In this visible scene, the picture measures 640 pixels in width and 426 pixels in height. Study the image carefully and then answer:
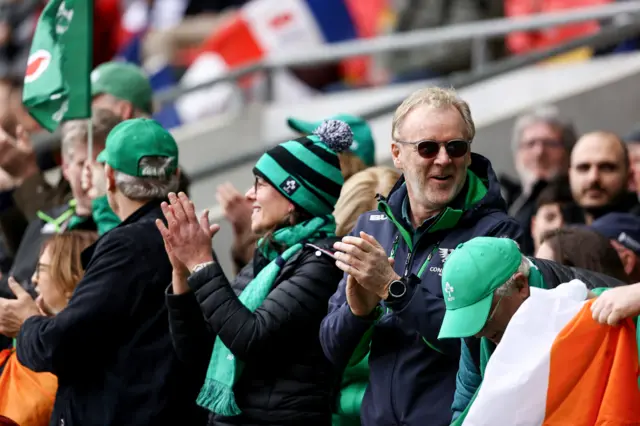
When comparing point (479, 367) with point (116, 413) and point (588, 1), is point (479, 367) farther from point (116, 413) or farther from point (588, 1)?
point (588, 1)

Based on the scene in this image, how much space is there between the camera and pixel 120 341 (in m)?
5.55

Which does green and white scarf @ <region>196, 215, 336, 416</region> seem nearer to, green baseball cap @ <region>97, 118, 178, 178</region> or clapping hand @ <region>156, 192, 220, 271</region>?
clapping hand @ <region>156, 192, 220, 271</region>

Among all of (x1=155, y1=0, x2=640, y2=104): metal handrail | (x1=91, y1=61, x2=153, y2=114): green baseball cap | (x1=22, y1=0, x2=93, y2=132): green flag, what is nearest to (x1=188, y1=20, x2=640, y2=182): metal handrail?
(x1=155, y1=0, x2=640, y2=104): metal handrail

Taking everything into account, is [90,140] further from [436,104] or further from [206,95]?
Result: [206,95]

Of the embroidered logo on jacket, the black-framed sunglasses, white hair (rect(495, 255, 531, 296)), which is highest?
the black-framed sunglasses

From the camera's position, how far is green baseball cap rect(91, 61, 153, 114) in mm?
7551

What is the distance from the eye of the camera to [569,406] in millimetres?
4117

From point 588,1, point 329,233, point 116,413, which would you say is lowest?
point 116,413

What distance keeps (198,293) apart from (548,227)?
2.50 meters

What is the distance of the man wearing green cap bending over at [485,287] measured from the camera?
4168mm

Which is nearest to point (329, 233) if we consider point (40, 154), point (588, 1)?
point (40, 154)

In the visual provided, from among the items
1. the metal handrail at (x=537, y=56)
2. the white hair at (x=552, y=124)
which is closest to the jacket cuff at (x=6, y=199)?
the metal handrail at (x=537, y=56)

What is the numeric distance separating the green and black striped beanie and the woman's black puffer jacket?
0.61 ft

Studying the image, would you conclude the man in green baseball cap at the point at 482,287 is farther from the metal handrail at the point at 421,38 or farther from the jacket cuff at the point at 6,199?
the metal handrail at the point at 421,38
